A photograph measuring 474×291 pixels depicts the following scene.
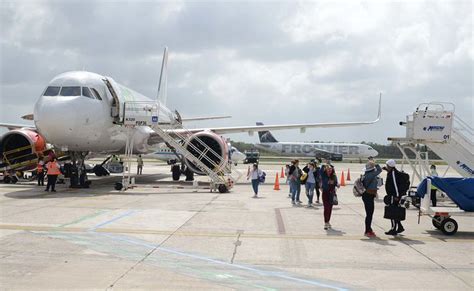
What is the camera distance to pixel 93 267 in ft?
21.8

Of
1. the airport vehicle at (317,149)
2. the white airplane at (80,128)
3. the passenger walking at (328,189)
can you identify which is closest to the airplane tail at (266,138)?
the airport vehicle at (317,149)

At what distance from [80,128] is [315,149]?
72884 mm

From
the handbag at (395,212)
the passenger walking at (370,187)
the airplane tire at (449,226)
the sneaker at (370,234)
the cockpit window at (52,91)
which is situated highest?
the cockpit window at (52,91)

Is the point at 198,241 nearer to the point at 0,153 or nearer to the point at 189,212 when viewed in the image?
the point at 189,212

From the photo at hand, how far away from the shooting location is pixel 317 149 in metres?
86.6

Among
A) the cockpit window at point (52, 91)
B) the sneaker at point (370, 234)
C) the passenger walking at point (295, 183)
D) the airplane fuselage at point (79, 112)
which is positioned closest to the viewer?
the sneaker at point (370, 234)

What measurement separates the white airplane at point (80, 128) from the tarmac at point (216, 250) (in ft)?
11.4

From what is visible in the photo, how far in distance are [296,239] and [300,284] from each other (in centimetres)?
312

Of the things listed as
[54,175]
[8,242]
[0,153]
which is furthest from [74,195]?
[8,242]

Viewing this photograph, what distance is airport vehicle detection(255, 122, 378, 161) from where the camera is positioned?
81375mm

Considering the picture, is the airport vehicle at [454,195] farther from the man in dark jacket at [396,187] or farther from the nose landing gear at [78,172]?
the nose landing gear at [78,172]

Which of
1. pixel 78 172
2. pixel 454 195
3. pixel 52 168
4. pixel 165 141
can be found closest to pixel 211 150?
pixel 165 141

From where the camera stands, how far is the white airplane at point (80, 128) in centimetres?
1647

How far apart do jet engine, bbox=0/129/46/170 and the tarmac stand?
24.5ft
